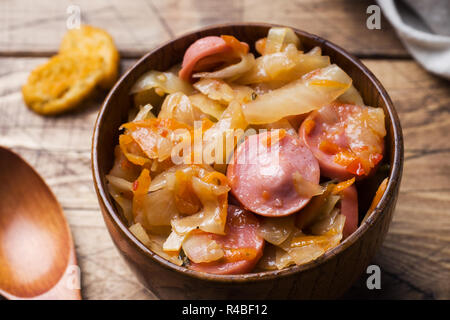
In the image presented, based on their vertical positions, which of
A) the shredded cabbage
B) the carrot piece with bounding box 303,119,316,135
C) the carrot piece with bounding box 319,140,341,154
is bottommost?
the carrot piece with bounding box 319,140,341,154

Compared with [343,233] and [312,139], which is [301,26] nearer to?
[312,139]

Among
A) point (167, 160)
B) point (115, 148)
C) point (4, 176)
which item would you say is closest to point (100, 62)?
point (4, 176)

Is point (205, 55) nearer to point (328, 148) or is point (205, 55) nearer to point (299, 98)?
point (299, 98)

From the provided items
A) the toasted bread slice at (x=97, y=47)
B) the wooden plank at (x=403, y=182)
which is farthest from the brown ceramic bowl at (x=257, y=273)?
the toasted bread slice at (x=97, y=47)

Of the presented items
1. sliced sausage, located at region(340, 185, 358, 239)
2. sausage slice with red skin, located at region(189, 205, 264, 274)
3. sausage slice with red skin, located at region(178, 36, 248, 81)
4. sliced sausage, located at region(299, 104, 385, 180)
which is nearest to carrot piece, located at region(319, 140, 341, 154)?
sliced sausage, located at region(299, 104, 385, 180)

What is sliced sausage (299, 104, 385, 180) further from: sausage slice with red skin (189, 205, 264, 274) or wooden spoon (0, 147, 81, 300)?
wooden spoon (0, 147, 81, 300)

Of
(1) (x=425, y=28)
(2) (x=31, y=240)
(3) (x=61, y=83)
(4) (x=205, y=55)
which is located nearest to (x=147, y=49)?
(3) (x=61, y=83)

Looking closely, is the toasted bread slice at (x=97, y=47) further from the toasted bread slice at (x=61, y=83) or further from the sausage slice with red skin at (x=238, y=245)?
the sausage slice with red skin at (x=238, y=245)

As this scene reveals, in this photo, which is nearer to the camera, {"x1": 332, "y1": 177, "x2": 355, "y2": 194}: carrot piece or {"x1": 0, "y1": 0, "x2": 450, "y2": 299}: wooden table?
{"x1": 332, "y1": 177, "x2": 355, "y2": 194}: carrot piece
